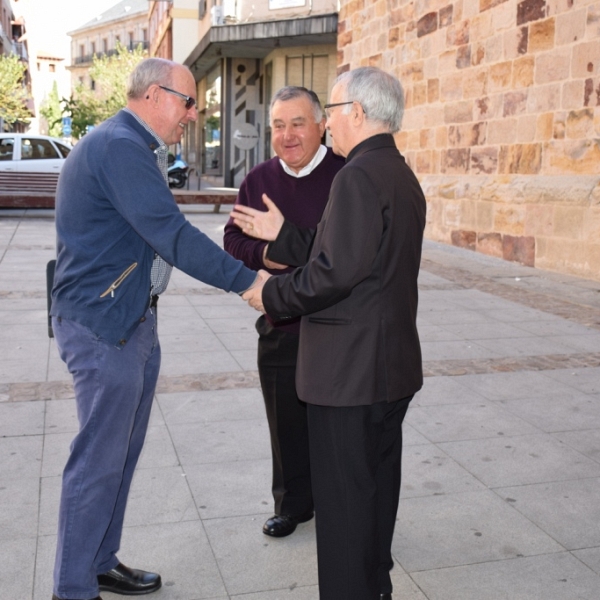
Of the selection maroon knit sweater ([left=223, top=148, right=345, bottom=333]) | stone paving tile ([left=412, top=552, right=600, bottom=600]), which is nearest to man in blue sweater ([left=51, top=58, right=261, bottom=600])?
maroon knit sweater ([left=223, top=148, right=345, bottom=333])

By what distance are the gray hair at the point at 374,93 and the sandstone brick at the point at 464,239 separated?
10050 mm

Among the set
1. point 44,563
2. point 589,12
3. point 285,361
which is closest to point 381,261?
point 285,361

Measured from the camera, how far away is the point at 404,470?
4.06 metres

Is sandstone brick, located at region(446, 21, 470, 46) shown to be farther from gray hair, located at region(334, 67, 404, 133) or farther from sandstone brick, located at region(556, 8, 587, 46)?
gray hair, located at region(334, 67, 404, 133)

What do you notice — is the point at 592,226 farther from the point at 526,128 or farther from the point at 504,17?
the point at 504,17

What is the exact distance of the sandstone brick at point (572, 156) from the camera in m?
9.70

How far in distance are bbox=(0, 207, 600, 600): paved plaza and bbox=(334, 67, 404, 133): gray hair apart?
1.66m

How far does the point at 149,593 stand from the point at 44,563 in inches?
Result: 17.1

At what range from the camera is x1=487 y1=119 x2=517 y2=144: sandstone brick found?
36.9 feet

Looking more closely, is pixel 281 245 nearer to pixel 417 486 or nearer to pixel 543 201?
pixel 417 486

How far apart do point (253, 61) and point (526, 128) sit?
20.9 metres

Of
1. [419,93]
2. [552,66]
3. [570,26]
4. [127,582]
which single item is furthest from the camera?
[419,93]

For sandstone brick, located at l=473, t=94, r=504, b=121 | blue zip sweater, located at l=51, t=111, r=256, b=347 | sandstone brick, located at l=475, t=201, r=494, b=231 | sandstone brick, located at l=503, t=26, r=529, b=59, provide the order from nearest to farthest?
blue zip sweater, located at l=51, t=111, r=256, b=347, sandstone brick, located at l=503, t=26, r=529, b=59, sandstone brick, located at l=473, t=94, r=504, b=121, sandstone brick, located at l=475, t=201, r=494, b=231

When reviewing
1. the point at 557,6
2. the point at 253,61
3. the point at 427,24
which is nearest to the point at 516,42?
the point at 557,6
